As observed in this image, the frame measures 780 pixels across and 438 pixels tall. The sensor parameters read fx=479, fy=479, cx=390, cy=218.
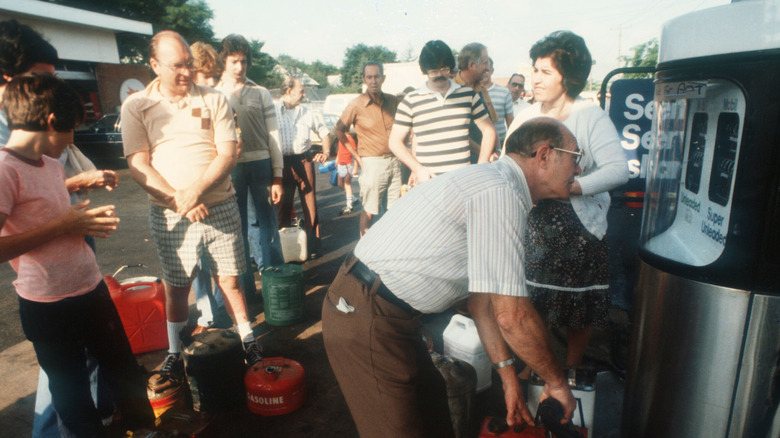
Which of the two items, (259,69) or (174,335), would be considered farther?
(259,69)

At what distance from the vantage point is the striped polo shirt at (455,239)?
4.93 ft

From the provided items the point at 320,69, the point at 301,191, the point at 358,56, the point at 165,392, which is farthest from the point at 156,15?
the point at 320,69

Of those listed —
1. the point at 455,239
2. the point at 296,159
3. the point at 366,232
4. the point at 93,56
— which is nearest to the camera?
the point at 455,239

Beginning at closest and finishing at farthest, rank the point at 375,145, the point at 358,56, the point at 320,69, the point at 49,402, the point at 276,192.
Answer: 1. the point at 49,402
2. the point at 276,192
3. the point at 375,145
4. the point at 358,56
5. the point at 320,69

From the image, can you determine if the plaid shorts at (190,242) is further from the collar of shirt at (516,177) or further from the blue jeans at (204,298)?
the collar of shirt at (516,177)

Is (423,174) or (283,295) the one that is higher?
(423,174)

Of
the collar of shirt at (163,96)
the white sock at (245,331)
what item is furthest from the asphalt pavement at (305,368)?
the collar of shirt at (163,96)

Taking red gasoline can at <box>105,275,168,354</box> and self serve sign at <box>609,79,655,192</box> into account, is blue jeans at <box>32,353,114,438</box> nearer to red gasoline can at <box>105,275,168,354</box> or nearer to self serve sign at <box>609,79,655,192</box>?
red gasoline can at <box>105,275,168,354</box>

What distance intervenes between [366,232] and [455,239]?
65 cm

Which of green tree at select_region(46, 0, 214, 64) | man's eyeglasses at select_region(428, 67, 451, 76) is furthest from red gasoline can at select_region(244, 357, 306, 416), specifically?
green tree at select_region(46, 0, 214, 64)

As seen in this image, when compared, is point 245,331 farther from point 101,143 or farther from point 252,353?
point 101,143

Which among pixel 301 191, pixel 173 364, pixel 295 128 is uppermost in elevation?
pixel 295 128

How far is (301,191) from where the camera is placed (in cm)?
596

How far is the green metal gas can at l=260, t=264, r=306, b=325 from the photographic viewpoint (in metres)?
3.86
